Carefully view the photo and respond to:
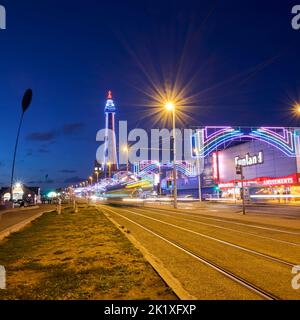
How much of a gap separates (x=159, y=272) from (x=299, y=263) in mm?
3786

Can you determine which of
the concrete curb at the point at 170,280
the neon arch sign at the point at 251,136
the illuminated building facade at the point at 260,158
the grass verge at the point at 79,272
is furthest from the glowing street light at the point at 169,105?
the concrete curb at the point at 170,280

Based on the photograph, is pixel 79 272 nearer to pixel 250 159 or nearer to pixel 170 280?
pixel 170 280

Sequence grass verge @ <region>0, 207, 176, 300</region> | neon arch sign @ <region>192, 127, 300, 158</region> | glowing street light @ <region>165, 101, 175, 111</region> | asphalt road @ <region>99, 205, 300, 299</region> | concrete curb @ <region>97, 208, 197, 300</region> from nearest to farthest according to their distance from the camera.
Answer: concrete curb @ <region>97, 208, 197, 300</region>, grass verge @ <region>0, 207, 176, 300</region>, asphalt road @ <region>99, 205, 300, 299</region>, glowing street light @ <region>165, 101, 175, 111</region>, neon arch sign @ <region>192, 127, 300, 158</region>

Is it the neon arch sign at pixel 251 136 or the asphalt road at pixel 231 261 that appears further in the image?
the neon arch sign at pixel 251 136

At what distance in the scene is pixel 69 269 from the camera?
7836mm

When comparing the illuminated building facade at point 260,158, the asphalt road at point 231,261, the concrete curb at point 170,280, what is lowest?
the asphalt road at point 231,261

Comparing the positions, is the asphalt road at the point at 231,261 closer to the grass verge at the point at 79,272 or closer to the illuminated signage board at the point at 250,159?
the grass verge at the point at 79,272

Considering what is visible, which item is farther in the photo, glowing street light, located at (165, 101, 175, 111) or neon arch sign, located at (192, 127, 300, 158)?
neon arch sign, located at (192, 127, 300, 158)

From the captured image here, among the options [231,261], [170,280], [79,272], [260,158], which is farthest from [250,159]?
[170,280]

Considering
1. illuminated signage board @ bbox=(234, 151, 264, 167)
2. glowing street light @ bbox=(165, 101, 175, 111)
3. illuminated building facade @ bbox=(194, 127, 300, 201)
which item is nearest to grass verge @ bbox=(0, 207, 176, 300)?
glowing street light @ bbox=(165, 101, 175, 111)

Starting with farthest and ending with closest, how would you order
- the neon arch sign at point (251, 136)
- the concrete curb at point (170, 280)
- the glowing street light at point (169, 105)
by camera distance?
1. the neon arch sign at point (251, 136)
2. the glowing street light at point (169, 105)
3. the concrete curb at point (170, 280)

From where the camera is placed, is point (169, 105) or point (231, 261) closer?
point (231, 261)

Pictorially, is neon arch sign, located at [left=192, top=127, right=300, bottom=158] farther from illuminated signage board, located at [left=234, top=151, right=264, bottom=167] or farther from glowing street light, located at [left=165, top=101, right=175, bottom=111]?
glowing street light, located at [left=165, top=101, right=175, bottom=111]
